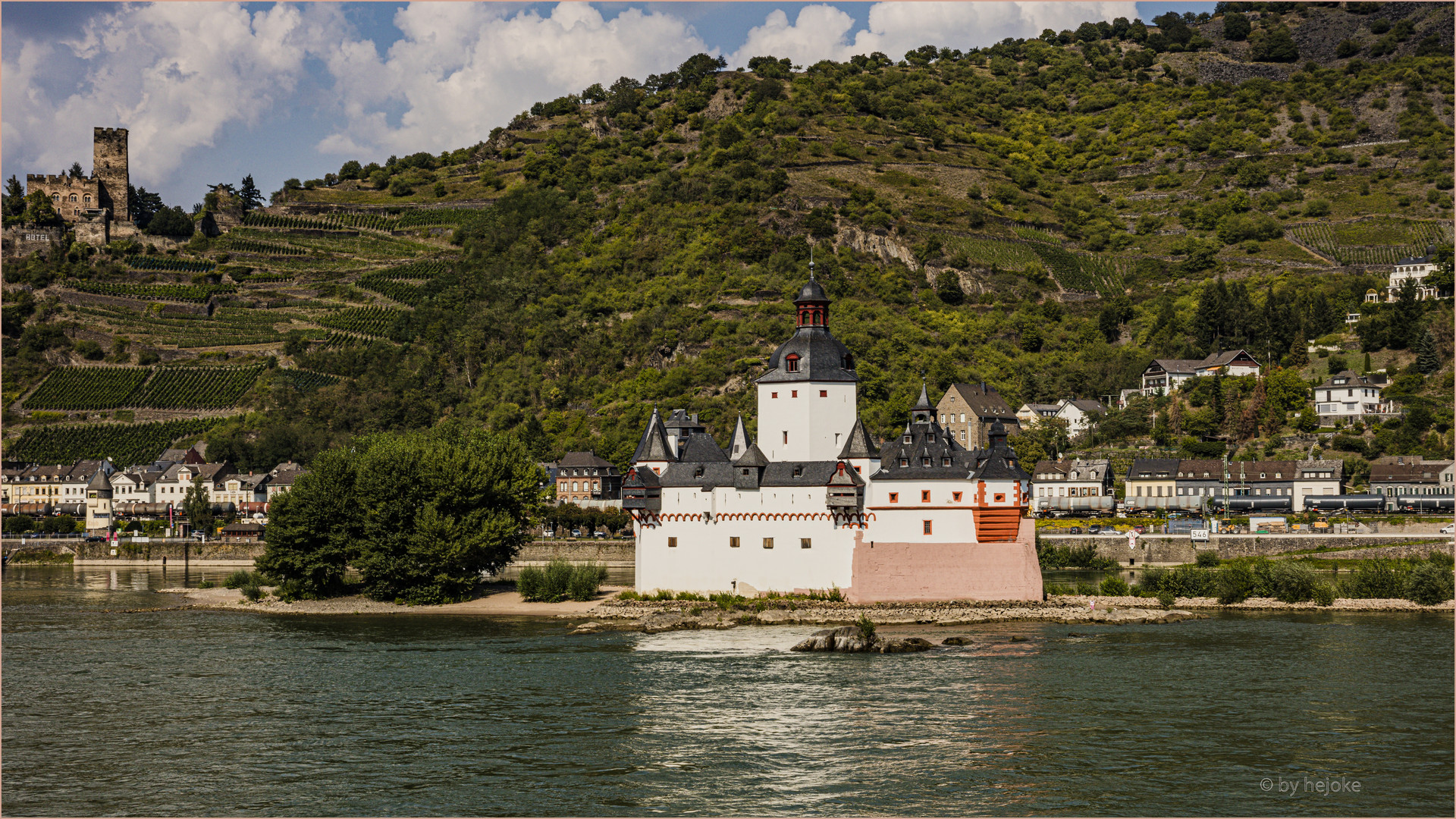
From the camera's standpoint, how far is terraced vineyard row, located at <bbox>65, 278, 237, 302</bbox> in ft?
559

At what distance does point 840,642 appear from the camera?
4616cm

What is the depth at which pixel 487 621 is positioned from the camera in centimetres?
5603

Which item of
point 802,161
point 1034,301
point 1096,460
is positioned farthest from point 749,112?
point 1096,460

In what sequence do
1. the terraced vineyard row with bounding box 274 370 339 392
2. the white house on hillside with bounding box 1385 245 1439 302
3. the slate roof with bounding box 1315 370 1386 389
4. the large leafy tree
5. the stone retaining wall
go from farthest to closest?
the terraced vineyard row with bounding box 274 370 339 392, the white house on hillside with bounding box 1385 245 1439 302, the slate roof with bounding box 1315 370 1386 389, the stone retaining wall, the large leafy tree

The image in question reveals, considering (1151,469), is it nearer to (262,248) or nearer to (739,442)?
(739,442)

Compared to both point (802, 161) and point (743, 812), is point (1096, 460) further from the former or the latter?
point (743, 812)

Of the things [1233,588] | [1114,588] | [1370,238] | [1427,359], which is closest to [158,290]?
[1427,359]

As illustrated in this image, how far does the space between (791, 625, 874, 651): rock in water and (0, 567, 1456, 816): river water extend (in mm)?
924

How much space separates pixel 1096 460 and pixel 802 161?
230 ft

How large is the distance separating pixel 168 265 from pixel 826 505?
493ft

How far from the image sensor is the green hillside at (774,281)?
123 m

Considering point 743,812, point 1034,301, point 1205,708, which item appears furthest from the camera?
point 1034,301

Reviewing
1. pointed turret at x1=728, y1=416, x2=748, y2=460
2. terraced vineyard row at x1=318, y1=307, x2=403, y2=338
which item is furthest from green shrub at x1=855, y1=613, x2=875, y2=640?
terraced vineyard row at x1=318, y1=307, x2=403, y2=338

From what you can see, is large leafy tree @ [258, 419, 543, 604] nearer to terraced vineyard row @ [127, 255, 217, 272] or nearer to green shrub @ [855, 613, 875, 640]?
green shrub @ [855, 613, 875, 640]
